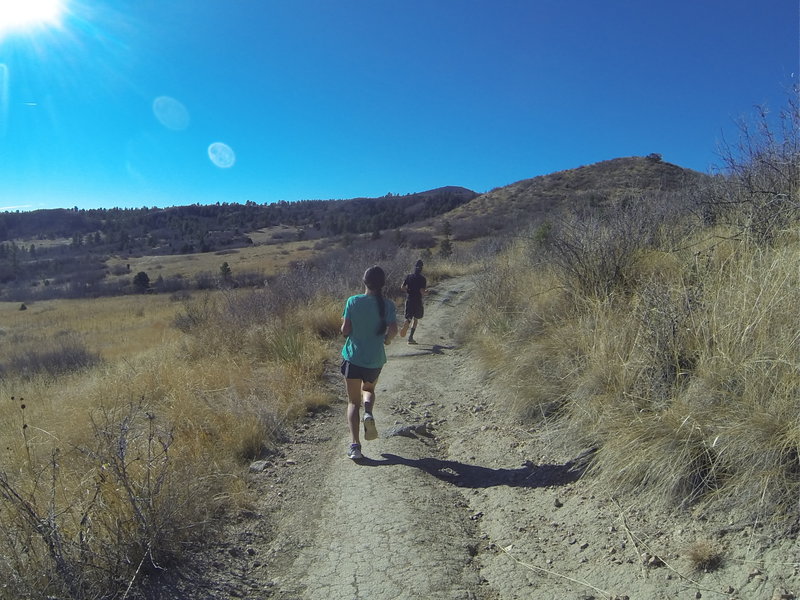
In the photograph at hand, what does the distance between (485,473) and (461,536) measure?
3.22 ft

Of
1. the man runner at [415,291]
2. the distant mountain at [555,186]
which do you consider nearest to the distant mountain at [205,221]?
the distant mountain at [555,186]

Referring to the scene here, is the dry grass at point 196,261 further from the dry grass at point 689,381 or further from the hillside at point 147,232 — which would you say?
the dry grass at point 689,381

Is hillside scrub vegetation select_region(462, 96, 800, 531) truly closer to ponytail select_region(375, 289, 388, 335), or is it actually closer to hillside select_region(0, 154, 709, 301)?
ponytail select_region(375, 289, 388, 335)

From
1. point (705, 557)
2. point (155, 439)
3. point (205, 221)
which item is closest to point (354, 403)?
point (155, 439)

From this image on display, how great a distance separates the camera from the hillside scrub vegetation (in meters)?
2.81

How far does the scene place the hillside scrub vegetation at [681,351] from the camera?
281 centimetres

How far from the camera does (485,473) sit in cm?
442

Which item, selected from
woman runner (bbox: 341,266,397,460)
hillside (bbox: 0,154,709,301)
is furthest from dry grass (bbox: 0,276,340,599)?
hillside (bbox: 0,154,709,301)

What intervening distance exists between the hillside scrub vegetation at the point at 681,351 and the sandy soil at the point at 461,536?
0.70 ft

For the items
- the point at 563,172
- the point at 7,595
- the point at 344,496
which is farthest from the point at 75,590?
the point at 563,172

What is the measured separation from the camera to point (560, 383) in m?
4.87

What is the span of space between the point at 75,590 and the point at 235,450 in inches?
98.9

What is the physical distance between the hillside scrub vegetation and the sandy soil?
0.21m

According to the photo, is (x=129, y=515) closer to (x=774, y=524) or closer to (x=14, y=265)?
(x=774, y=524)
